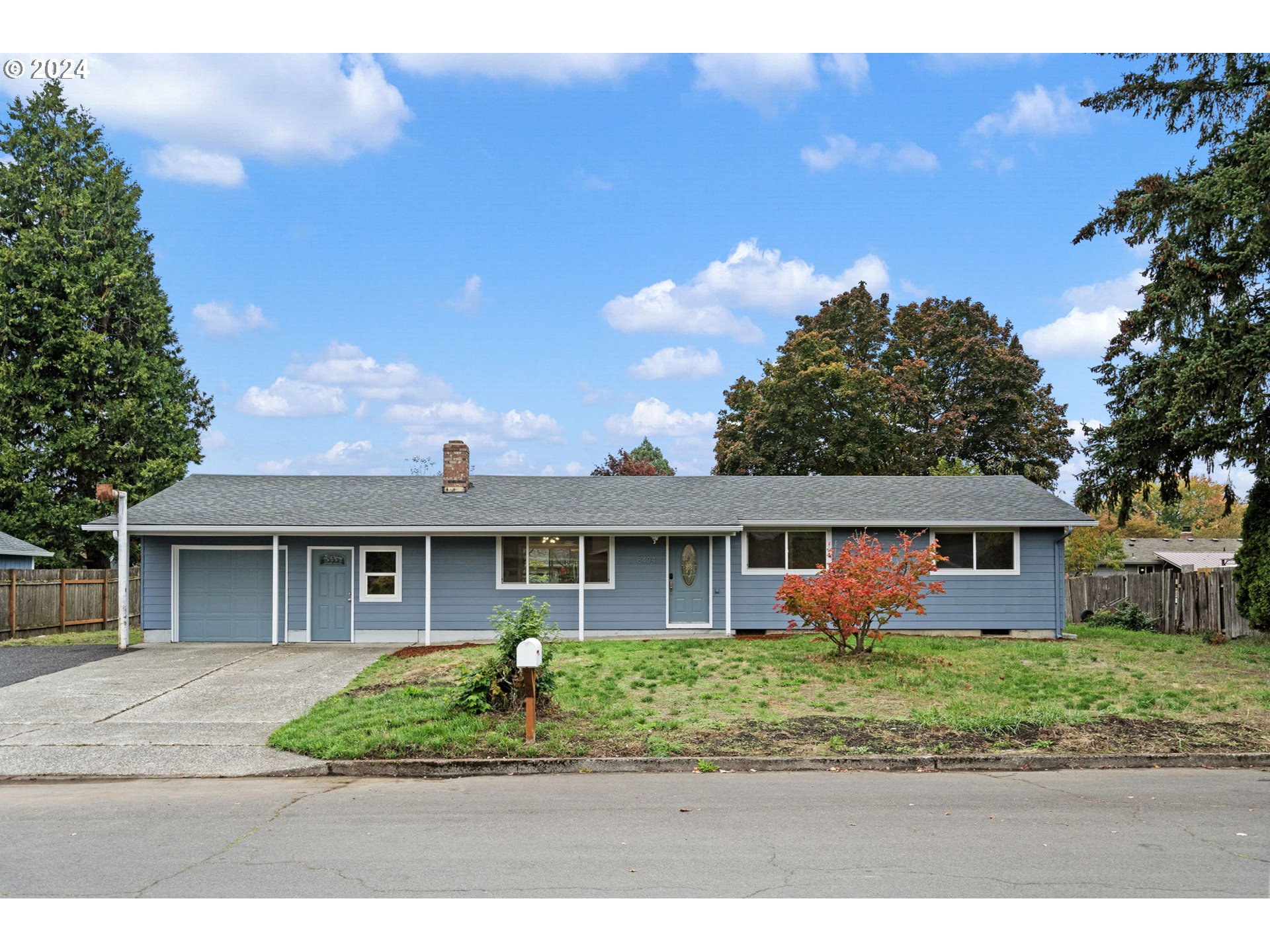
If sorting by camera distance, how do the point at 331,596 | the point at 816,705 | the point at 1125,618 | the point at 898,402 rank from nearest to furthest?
the point at 816,705 < the point at 331,596 < the point at 1125,618 < the point at 898,402

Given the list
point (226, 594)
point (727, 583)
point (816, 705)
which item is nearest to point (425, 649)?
point (226, 594)

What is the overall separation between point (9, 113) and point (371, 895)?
3725 cm

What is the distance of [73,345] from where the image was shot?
30.4m

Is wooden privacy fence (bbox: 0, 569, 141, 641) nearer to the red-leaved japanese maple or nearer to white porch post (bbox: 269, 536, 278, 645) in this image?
white porch post (bbox: 269, 536, 278, 645)

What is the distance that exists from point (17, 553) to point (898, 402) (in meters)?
32.0

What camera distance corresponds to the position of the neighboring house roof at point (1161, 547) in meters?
45.8

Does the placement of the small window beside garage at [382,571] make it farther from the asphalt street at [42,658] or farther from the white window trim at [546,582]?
the asphalt street at [42,658]

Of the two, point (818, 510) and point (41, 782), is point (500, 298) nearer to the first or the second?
point (818, 510)

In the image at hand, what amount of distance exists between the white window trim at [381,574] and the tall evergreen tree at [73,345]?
1660 centimetres

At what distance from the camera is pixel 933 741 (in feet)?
29.6

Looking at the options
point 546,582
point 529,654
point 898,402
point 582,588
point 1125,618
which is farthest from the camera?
point 898,402

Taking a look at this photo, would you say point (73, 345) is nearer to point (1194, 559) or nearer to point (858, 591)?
point (858, 591)

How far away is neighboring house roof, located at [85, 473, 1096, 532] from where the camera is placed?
18188 millimetres

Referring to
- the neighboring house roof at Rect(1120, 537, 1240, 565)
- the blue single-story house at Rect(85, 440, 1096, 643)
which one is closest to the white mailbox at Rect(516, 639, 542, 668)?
the blue single-story house at Rect(85, 440, 1096, 643)
